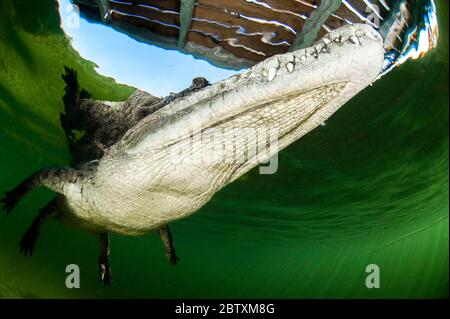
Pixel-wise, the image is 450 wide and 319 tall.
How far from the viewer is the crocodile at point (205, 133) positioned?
165 cm

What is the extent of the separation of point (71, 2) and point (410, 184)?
499 inches

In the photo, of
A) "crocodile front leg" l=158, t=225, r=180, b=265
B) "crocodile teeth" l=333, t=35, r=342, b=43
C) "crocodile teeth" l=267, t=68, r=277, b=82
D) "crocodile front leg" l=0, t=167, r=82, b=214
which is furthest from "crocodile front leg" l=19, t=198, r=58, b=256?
"crocodile teeth" l=333, t=35, r=342, b=43

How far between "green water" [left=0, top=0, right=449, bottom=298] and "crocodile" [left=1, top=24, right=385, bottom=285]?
429 cm

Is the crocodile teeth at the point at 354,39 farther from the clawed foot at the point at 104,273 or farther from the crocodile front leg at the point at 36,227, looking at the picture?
the clawed foot at the point at 104,273

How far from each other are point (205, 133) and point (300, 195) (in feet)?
38.6

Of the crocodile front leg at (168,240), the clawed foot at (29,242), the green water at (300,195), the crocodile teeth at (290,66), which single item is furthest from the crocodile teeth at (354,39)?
the green water at (300,195)

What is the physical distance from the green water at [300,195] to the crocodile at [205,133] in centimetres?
429

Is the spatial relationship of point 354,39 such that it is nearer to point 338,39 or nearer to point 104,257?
point 338,39

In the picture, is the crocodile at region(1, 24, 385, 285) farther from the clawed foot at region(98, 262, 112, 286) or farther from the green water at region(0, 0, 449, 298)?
the green water at region(0, 0, 449, 298)

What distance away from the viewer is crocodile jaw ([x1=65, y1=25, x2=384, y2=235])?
1640 mm

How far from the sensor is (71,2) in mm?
5395

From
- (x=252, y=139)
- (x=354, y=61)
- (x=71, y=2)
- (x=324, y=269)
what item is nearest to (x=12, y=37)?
(x=71, y=2)

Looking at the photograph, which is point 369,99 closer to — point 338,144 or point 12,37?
point 338,144
